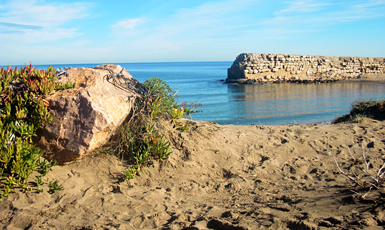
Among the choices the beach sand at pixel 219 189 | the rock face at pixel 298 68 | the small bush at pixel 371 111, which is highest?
the rock face at pixel 298 68

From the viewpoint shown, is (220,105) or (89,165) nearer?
(89,165)

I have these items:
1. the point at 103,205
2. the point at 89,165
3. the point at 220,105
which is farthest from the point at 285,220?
the point at 220,105

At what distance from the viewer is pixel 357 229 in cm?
256

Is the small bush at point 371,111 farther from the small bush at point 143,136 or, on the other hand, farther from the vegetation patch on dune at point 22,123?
the vegetation patch on dune at point 22,123

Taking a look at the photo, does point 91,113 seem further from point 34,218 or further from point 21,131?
point 34,218

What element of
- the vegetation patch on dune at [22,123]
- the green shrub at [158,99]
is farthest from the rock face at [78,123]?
the green shrub at [158,99]

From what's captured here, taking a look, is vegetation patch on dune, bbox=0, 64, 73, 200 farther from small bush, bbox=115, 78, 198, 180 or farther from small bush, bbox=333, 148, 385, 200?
small bush, bbox=333, 148, 385, 200

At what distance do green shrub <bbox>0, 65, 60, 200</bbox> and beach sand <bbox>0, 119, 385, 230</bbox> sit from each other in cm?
27

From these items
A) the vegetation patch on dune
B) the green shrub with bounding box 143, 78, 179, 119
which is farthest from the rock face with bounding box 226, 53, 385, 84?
the vegetation patch on dune

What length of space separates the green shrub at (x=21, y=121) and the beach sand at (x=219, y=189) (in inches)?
10.8

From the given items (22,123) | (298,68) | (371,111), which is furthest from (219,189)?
(298,68)

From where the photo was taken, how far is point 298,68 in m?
37.0

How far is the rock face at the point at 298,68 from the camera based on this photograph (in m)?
35.2

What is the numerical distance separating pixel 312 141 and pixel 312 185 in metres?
2.12
